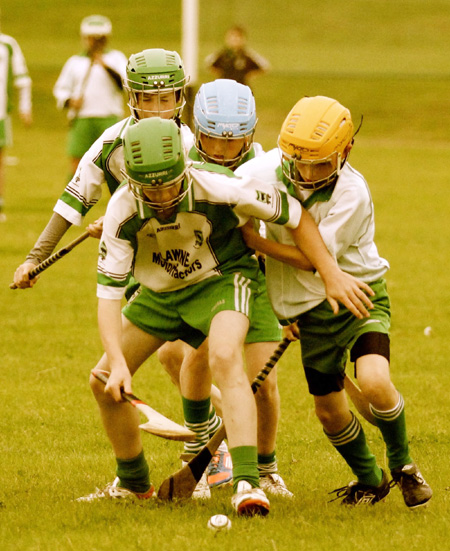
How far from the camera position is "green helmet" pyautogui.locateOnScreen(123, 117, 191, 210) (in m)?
Answer: 3.83

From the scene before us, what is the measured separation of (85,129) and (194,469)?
9.17m

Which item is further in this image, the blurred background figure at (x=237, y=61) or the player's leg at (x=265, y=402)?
the blurred background figure at (x=237, y=61)

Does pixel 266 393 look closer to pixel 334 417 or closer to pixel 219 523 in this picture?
pixel 334 417

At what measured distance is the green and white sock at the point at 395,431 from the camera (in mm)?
4094

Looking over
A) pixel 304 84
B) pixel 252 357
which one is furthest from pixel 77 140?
pixel 304 84

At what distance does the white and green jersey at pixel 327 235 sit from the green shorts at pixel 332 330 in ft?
0.16

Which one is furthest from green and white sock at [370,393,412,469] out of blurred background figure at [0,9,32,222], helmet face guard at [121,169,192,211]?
blurred background figure at [0,9,32,222]

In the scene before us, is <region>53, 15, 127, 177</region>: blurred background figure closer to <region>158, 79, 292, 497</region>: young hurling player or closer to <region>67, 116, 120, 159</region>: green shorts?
<region>67, 116, 120, 159</region>: green shorts

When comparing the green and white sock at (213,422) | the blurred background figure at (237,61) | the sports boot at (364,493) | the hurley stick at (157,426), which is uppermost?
the hurley stick at (157,426)

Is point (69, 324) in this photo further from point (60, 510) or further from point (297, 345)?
point (60, 510)

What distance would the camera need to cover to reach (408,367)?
6746 millimetres

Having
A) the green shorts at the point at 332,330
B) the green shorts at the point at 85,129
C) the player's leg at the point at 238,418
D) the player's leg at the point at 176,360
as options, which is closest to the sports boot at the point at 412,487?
the green shorts at the point at 332,330

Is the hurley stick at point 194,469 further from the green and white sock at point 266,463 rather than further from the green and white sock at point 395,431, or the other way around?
the green and white sock at point 395,431

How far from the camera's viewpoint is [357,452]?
434 centimetres
